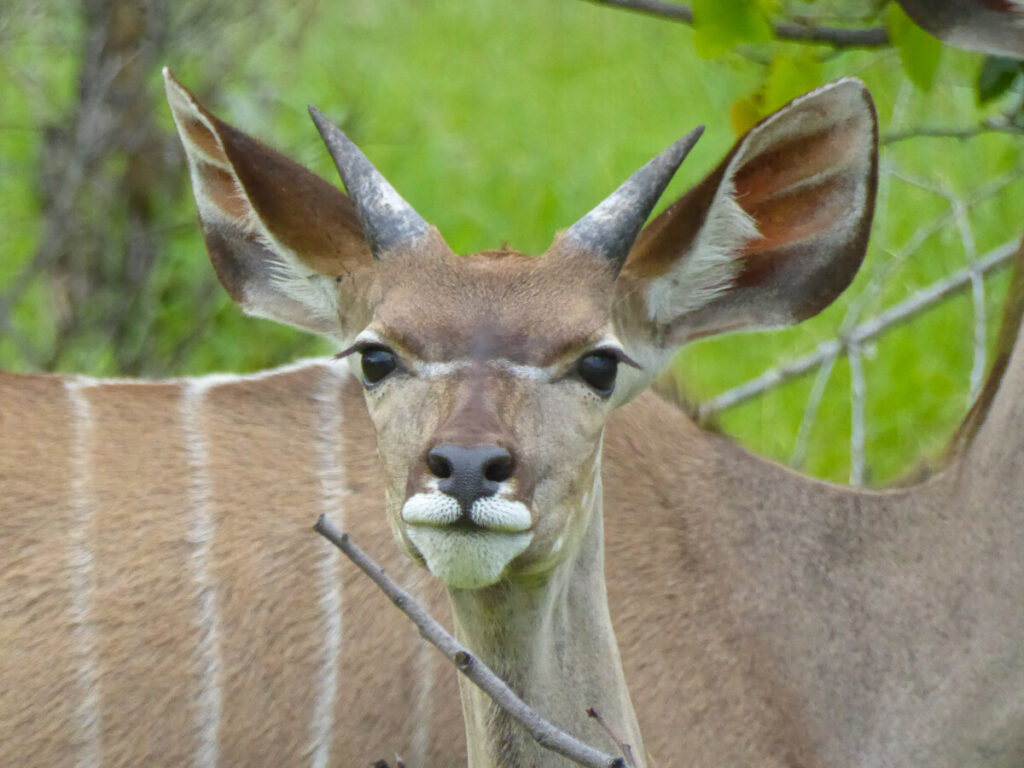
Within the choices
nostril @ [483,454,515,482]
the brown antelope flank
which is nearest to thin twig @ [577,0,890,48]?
the brown antelope flank

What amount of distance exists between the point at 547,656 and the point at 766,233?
0.61 metres

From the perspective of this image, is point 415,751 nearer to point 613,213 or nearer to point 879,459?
point 613,213

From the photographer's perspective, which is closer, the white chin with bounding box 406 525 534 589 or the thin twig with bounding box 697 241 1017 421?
the white chin with bounding box 406 525 534 589

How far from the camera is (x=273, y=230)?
2.13 m

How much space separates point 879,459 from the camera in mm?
4105

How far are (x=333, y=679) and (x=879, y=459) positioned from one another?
1944mm

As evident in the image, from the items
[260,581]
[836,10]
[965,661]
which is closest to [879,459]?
[836,10]

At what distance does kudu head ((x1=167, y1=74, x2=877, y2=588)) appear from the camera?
178cm

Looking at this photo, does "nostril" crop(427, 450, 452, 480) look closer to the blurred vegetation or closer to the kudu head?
the kudu head

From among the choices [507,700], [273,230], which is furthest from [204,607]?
[507,700]

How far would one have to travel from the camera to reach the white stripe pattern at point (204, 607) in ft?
8.31

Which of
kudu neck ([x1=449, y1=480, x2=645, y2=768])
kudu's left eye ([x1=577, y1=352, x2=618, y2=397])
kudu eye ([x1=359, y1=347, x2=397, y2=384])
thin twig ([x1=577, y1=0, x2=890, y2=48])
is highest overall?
thin twig ([x1=577, y1=0, x2=890, y2=48])

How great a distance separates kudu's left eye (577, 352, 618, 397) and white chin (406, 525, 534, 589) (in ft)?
0.73

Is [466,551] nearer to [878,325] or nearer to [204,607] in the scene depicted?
[204,607]
